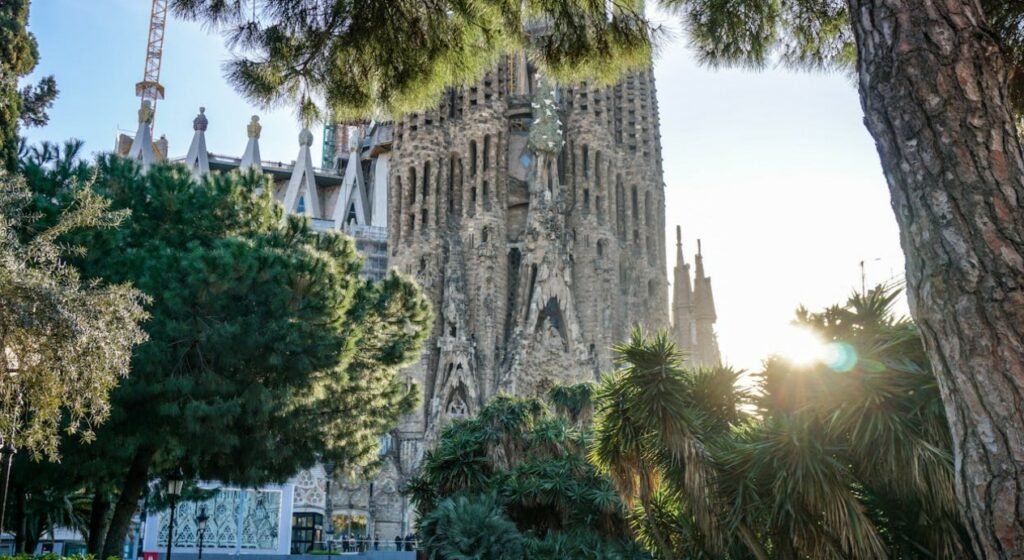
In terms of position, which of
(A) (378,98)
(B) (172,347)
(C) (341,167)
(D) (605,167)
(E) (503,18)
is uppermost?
(C) (341,167)

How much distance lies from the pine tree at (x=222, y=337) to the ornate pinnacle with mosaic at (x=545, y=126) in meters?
20.9

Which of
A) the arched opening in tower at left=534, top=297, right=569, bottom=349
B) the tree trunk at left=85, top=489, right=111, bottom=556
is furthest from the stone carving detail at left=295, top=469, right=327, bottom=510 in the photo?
the tree trunk at left=85, top=489, right=111, bottom=556

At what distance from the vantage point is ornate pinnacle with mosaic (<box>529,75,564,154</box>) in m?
35.9

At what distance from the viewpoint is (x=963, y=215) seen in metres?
3.91

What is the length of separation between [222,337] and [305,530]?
884 inches

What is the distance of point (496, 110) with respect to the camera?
119 ft

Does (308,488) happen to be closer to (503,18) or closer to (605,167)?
(605,167)

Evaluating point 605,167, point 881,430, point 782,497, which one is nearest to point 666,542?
point 782,497

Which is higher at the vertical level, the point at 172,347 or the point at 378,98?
the point at 378,98

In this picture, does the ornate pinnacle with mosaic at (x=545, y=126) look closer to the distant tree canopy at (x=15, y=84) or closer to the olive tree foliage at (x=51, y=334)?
the distant tree canopy at (x=15, y=84)

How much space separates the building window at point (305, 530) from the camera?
3256 centimetres

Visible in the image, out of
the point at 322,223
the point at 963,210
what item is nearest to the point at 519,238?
the point at 322,223

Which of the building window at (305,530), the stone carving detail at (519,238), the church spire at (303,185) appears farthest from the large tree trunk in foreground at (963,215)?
the church spire at (303,185)

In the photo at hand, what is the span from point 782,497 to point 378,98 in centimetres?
540
